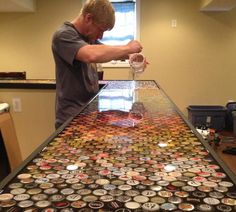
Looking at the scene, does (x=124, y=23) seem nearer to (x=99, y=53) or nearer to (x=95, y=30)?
(x=95, y=30)

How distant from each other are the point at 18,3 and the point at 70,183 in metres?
4.09

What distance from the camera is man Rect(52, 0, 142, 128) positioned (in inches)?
55.3

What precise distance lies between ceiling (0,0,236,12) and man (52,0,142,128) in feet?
9.10

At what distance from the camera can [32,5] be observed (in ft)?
15.5

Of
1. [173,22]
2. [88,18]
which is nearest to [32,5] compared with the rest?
[173,22]

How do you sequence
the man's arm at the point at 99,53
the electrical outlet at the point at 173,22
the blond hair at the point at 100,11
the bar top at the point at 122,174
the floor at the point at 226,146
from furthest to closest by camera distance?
the electrical outlet at the point at 173,22 → the floor at the point at 226,146 → the blond hair at the point at 100,11 → the man's arm at the point at 99,53 → the bar top at the point at 122,174

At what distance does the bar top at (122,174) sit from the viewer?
0.49 meters

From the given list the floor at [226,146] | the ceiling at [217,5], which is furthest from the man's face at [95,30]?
the ceiling at [217,5]

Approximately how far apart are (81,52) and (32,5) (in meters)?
3.72

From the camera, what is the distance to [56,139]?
0.83 metres

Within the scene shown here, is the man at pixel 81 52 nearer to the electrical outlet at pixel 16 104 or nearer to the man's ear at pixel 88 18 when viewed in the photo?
the man's ear at pixel 88 18

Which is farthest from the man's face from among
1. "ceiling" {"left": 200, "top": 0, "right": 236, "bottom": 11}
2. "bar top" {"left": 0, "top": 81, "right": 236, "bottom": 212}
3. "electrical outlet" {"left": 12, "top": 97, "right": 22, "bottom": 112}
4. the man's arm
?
"ceiling" {"left": 200, "top": 0, "right": 236, "bottom": 11}

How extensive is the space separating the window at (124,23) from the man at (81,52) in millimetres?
3275

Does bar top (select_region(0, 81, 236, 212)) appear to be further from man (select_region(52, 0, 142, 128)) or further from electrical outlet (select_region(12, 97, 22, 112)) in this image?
electrical outlet (select_region(12, 97, 22, 112))
